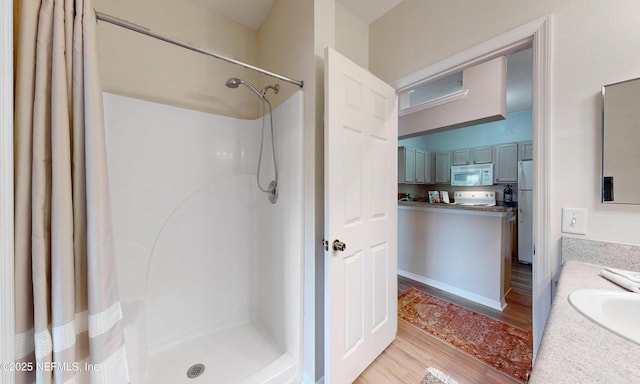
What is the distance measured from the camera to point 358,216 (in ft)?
4.50

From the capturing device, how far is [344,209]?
127 centimetres

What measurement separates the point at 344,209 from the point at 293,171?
17.0 inches

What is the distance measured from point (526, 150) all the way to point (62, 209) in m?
5.46

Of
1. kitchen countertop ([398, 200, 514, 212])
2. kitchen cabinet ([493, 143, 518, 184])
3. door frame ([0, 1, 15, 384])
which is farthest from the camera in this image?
kitchen cabinet ([493, 143, 518, 184])

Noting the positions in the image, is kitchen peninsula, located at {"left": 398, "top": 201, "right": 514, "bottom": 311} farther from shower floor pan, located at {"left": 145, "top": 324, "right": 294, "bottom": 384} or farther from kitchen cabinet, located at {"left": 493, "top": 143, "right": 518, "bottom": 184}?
kitchen cabinet, located at {"left": 493, "top": 143, "right": 518, "bottom": 184}

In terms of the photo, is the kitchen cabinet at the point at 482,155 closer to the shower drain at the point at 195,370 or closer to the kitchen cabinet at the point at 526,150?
the kitchen cabinet at the point at 526,150

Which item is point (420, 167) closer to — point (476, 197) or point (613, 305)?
point (476, 197)

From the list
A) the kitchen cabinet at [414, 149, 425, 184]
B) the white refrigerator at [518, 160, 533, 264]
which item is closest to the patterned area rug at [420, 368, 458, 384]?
the white refrigerator at [518, 160, 533, 264]

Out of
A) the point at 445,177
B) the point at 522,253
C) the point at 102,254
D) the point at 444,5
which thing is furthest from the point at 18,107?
the point at 445,177

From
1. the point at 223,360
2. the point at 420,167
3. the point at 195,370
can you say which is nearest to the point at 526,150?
the point at 420,167

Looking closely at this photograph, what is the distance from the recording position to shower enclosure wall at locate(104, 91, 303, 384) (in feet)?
4.42

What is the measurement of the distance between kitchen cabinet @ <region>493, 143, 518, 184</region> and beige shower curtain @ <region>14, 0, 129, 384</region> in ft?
17.5

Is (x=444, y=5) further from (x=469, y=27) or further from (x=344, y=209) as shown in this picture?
(x=344, y=209)

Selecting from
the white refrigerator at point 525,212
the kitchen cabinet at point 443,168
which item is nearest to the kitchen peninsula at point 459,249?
the white refrigerator at point 525,212
